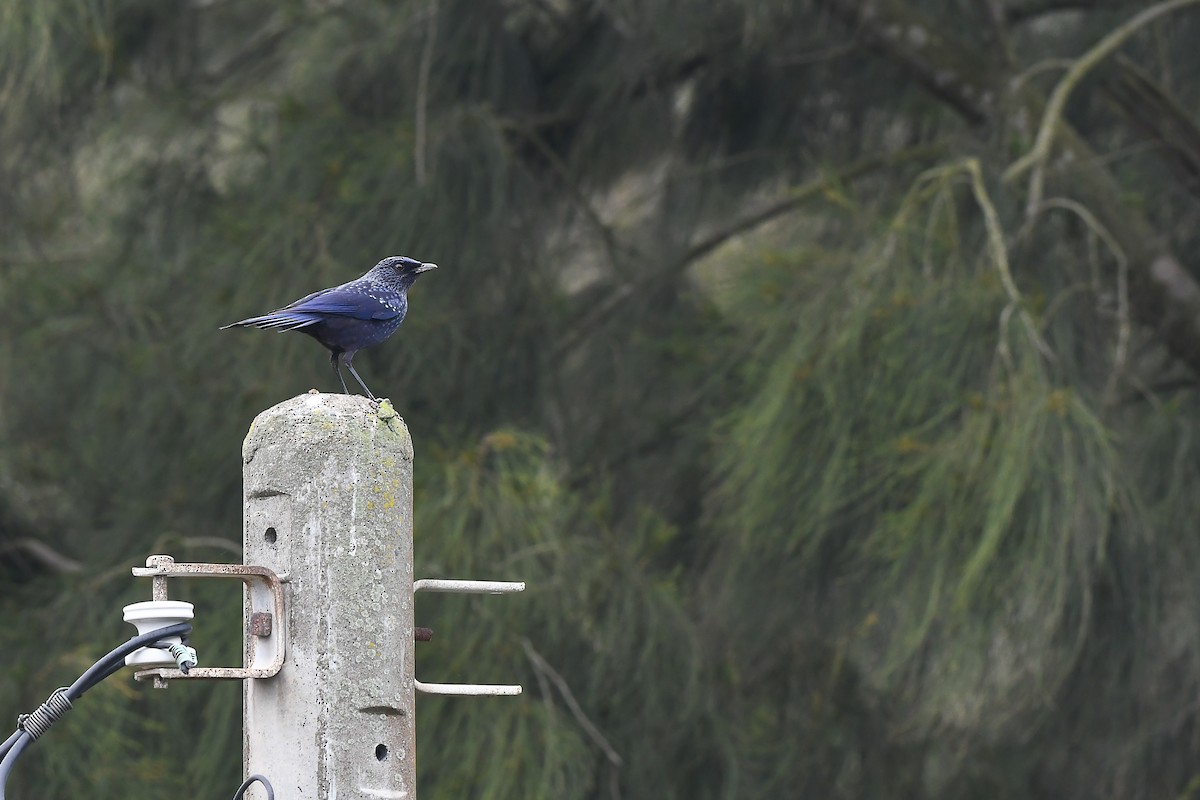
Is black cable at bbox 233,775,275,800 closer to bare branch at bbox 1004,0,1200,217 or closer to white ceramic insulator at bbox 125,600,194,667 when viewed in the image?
white ceramic insulator at bbox 125,600,194,667

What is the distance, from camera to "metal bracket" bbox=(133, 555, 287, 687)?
6.92 feet

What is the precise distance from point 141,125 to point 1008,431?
3.02m

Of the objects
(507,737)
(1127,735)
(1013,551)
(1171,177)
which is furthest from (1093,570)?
(1171,177)

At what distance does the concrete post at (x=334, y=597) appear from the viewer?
219 centimetres

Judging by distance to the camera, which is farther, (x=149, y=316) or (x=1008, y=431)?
(x=149, y=316)

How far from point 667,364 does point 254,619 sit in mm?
4310

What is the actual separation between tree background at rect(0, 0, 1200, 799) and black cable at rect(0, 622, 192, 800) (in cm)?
248

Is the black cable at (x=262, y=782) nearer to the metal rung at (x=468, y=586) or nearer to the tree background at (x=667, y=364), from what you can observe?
the metal rung at (x=468, y=586)

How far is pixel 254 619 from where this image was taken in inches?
87.7

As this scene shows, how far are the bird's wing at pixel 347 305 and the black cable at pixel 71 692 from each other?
742 mm

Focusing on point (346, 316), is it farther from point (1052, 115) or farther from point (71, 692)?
point (1052, 115)

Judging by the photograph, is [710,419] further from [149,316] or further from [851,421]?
[149,316]

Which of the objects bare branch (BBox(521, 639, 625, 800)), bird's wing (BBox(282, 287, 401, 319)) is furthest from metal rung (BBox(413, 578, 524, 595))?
bare branch (BBox(521, 639, 625, 800))

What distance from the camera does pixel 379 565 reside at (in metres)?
2.26
